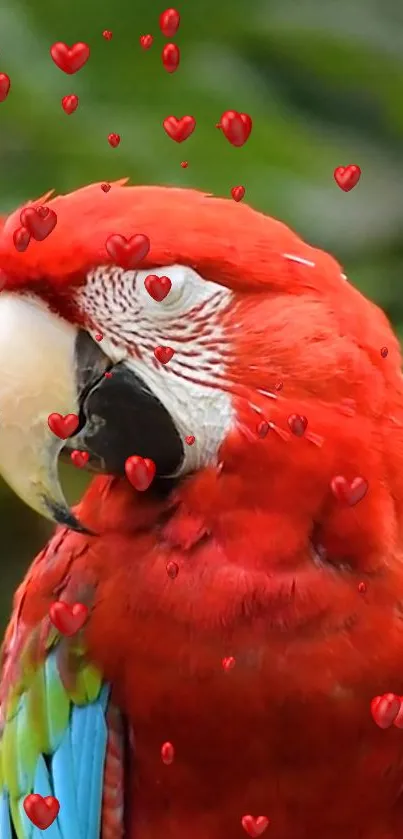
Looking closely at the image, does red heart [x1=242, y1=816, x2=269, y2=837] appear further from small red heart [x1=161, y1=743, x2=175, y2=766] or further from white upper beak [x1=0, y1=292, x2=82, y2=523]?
white upper beak [x1=0, y1=292, x2=82, y2=523]

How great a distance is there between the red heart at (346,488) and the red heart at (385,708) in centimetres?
12

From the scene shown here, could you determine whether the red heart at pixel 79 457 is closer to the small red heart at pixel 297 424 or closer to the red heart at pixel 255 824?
the small red heart at pixel 297 424

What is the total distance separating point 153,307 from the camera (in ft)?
1.62

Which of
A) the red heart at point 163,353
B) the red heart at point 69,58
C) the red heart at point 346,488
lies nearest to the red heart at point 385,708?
the red heart at point 346,488

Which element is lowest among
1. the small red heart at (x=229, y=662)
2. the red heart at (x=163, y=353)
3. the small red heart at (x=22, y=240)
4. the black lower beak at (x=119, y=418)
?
the small red heart at (x=229, y=662)

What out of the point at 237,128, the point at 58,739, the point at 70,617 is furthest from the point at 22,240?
the point at 58,739

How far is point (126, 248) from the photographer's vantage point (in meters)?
0.47

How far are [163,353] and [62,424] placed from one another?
6 cm

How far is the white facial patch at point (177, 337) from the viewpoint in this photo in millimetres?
485

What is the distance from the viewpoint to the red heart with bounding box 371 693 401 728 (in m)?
0.54

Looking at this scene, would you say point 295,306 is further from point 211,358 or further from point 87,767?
point 87,767

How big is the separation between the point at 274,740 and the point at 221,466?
0.17m

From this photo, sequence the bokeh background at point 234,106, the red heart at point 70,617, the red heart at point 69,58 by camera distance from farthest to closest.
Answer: the bokeh background at point 234,106 → the red heart at point 70,617 → the red heart at point 69,58

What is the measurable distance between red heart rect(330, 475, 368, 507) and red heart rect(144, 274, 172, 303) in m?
0.13
